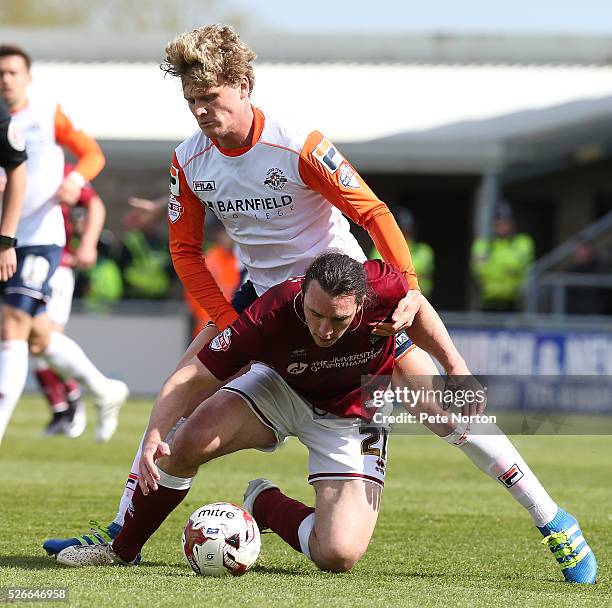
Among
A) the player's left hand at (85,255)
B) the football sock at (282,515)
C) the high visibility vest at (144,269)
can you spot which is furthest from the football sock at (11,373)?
the high visibility vest at (144,269)

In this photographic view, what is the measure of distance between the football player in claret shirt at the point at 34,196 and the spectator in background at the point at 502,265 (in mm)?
9035

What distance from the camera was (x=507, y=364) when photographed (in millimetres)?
14078

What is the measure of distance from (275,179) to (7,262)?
85.3 inches

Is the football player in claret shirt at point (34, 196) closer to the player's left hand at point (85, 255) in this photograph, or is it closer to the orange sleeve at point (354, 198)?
the player's left hand at point (85, 255)

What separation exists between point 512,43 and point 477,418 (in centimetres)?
1728

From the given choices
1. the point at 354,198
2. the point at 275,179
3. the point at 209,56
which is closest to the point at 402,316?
the point at 354,198

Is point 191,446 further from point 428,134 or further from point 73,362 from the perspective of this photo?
point 428,134

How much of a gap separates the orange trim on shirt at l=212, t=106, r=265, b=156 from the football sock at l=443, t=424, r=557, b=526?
4.72 feet

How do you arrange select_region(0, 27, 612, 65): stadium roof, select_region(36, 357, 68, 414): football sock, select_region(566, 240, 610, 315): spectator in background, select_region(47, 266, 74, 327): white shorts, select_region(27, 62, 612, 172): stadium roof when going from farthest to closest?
select_region(0, 27, 612, 65): stadium roof < select_region(27, 62, 612, 172): stadium roof < select_region(566, 240, 610, 315): spectator in background < select_region(36, 357, 68, 414): football sock < select_region(47, 266, 74, 327): white shorts

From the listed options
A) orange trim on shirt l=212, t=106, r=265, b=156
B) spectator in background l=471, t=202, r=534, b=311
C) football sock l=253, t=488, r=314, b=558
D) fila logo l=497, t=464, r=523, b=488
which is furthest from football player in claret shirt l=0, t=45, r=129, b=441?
spectator in background l=471, t=202, r=534, b=311

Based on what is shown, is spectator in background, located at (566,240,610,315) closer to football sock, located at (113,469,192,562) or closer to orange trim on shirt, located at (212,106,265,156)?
orange trim on shirt, located at (212,106,265,156)

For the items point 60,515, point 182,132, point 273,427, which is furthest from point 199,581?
point 182,132

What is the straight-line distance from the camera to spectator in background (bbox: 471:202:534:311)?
16.5 metres

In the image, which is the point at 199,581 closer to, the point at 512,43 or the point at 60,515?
the point at 60,515
